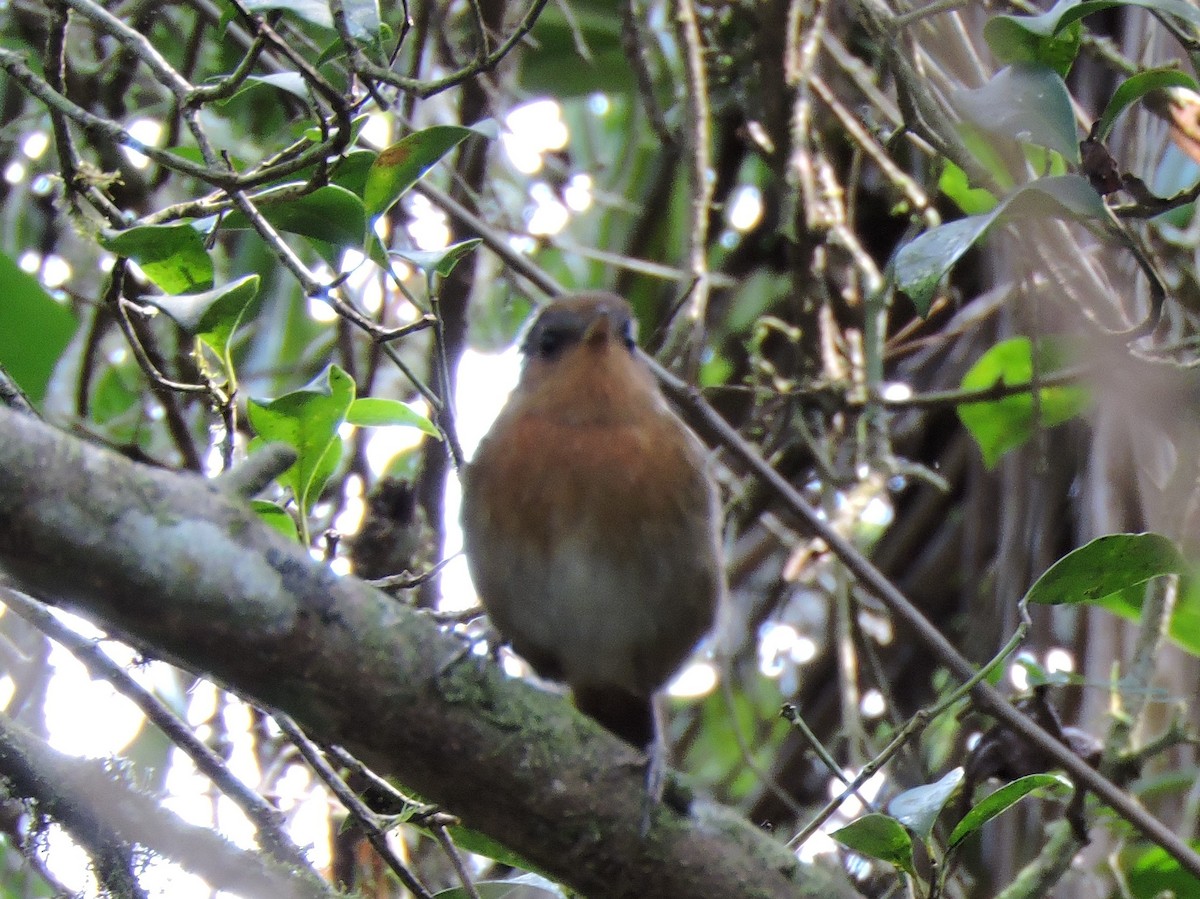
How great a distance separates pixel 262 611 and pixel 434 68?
299 centimetres

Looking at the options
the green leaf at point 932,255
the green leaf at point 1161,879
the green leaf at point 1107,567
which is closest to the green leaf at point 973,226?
the green leaf at point 932,255

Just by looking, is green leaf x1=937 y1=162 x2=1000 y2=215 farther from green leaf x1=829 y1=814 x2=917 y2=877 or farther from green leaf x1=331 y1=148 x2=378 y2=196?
green leaf x1=829 y1=814 x2=917 y2=877

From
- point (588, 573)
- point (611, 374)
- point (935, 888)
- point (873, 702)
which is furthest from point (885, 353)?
point (935, 888)

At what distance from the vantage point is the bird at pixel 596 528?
8.11 ft

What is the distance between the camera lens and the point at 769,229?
4.23m

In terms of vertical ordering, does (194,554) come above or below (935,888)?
above

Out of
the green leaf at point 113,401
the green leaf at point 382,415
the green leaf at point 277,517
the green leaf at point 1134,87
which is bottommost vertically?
the green leaf at point 277,517

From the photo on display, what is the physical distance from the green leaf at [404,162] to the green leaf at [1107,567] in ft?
3.57

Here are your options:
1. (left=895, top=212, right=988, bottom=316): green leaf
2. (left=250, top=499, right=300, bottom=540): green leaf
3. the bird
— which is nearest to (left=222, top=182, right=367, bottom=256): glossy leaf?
(left=250, top=499, right=300, bottom=540): green leaf

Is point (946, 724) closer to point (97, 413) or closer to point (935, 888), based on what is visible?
point (935, 888)

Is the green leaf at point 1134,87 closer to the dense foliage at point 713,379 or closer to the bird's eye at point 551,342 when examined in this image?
the dense foliage at point 713,379

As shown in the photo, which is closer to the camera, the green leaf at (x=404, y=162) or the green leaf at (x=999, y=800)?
the green leaf at (x=999, y=800)

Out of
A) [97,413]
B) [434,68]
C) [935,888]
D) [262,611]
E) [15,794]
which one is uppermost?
[434,68]

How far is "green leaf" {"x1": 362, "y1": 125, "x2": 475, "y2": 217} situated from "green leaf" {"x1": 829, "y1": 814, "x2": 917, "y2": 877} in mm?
1141
